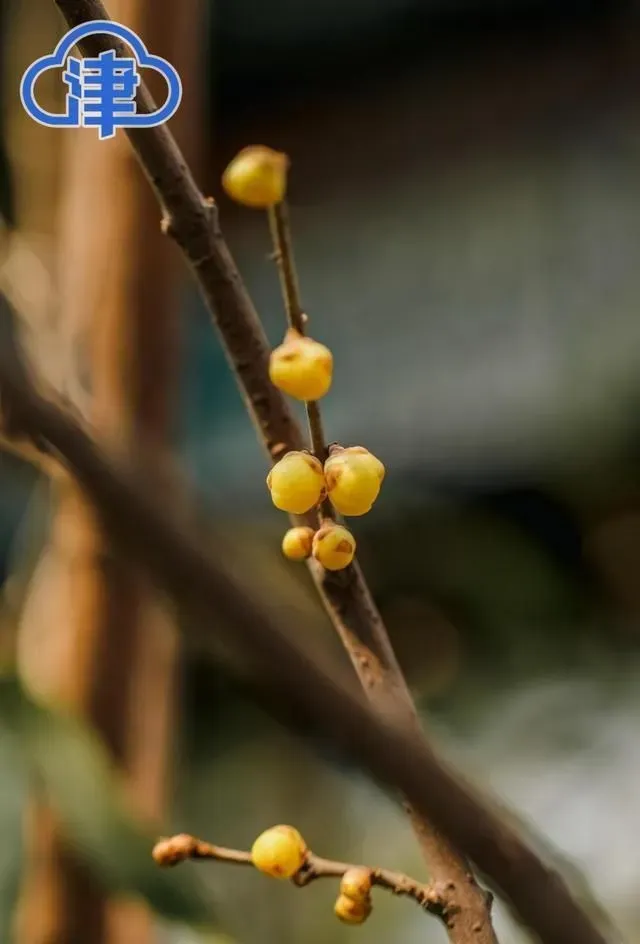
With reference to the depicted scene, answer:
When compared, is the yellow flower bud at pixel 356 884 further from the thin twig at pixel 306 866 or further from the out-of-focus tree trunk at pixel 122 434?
the out-of-focus tree trunk at pixel 122 434

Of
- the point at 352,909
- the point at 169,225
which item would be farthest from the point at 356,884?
the point at 169,225

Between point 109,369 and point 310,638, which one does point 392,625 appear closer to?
point 109,369

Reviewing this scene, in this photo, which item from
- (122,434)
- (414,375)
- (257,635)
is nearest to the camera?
(257,635)

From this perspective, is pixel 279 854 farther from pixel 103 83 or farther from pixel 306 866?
pixel 103 83

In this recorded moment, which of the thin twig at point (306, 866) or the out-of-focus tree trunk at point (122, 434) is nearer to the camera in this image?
the thin twig at point (306, 866)

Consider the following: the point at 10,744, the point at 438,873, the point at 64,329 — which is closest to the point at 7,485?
the point at 64,329

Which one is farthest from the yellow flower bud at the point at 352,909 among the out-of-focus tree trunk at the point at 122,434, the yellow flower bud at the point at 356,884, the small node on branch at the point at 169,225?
the out-of-focus tree trunk at the point at 122,434

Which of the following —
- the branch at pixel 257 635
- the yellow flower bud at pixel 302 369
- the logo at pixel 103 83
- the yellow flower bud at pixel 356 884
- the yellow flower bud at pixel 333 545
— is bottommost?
the yellow flower bud at pixel 356 884
